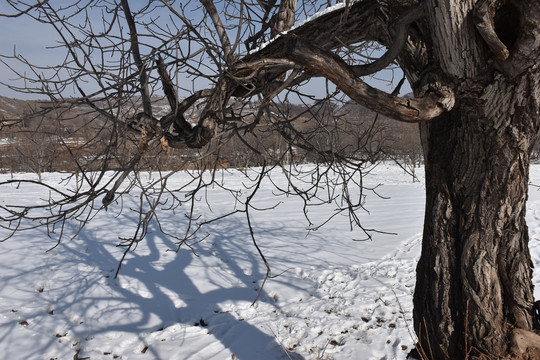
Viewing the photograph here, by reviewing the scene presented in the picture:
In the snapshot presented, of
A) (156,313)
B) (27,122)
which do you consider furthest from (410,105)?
(156,313)

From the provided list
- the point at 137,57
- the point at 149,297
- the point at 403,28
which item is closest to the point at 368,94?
the point at 403,28

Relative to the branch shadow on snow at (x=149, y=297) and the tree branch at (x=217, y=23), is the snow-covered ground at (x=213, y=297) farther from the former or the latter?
the tree branch at (x=217, y=23)

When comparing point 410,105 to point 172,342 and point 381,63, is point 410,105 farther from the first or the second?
point 172,342

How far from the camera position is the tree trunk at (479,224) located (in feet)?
5.61

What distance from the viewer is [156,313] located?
4.82m

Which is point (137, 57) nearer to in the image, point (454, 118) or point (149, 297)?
point (454, 118)

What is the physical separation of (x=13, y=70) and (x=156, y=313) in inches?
144

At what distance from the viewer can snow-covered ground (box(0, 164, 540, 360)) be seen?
3955mm

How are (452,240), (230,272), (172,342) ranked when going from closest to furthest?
(452,240) → (172,342) → (230,272)

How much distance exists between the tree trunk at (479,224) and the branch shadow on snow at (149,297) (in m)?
1.73

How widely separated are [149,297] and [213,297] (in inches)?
38.0

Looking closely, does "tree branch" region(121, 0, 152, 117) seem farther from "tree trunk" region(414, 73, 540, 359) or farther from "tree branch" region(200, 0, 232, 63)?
"tree trunk" region(414, 73, 540, 359)

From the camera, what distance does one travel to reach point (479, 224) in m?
1.83

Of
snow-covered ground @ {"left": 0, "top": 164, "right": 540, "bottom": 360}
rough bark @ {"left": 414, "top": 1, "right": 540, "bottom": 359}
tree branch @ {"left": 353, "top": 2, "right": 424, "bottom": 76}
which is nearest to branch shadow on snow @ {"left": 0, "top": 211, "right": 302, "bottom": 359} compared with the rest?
snow-covered ground @ {"left": 0, "top": 164, "right": 540, "bottom": 360}
